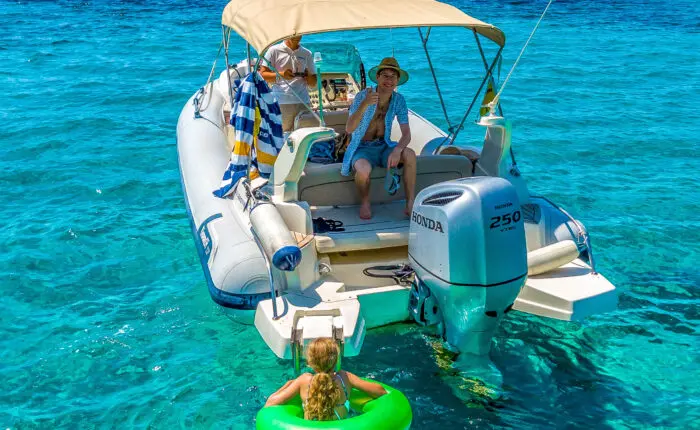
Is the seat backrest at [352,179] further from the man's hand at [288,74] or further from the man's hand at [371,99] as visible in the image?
the man's hand at [288,74]

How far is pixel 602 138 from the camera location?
980 centimetres

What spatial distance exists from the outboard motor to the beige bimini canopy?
4.55 ft

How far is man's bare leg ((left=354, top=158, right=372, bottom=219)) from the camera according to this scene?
528cm

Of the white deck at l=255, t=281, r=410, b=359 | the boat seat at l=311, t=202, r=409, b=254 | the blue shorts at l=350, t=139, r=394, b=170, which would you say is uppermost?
the blue shorts at l=350, t=139, r=394, b=170

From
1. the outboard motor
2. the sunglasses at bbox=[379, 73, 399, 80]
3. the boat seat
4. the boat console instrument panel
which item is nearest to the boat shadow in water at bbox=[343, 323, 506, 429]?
the outboard motor

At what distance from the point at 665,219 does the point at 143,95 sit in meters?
7.81

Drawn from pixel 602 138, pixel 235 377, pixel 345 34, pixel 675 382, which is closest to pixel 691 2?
pixel 345 34

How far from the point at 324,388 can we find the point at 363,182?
2095mm

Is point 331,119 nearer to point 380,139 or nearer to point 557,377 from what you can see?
point 380,139

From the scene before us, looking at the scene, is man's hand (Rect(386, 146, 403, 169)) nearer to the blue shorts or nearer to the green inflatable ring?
the blue shorts

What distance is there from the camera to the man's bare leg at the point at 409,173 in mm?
5262

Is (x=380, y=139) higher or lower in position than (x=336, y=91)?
higher

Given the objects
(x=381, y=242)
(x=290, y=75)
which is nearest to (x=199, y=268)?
(x=290, y=75)

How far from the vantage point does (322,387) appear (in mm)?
3490
